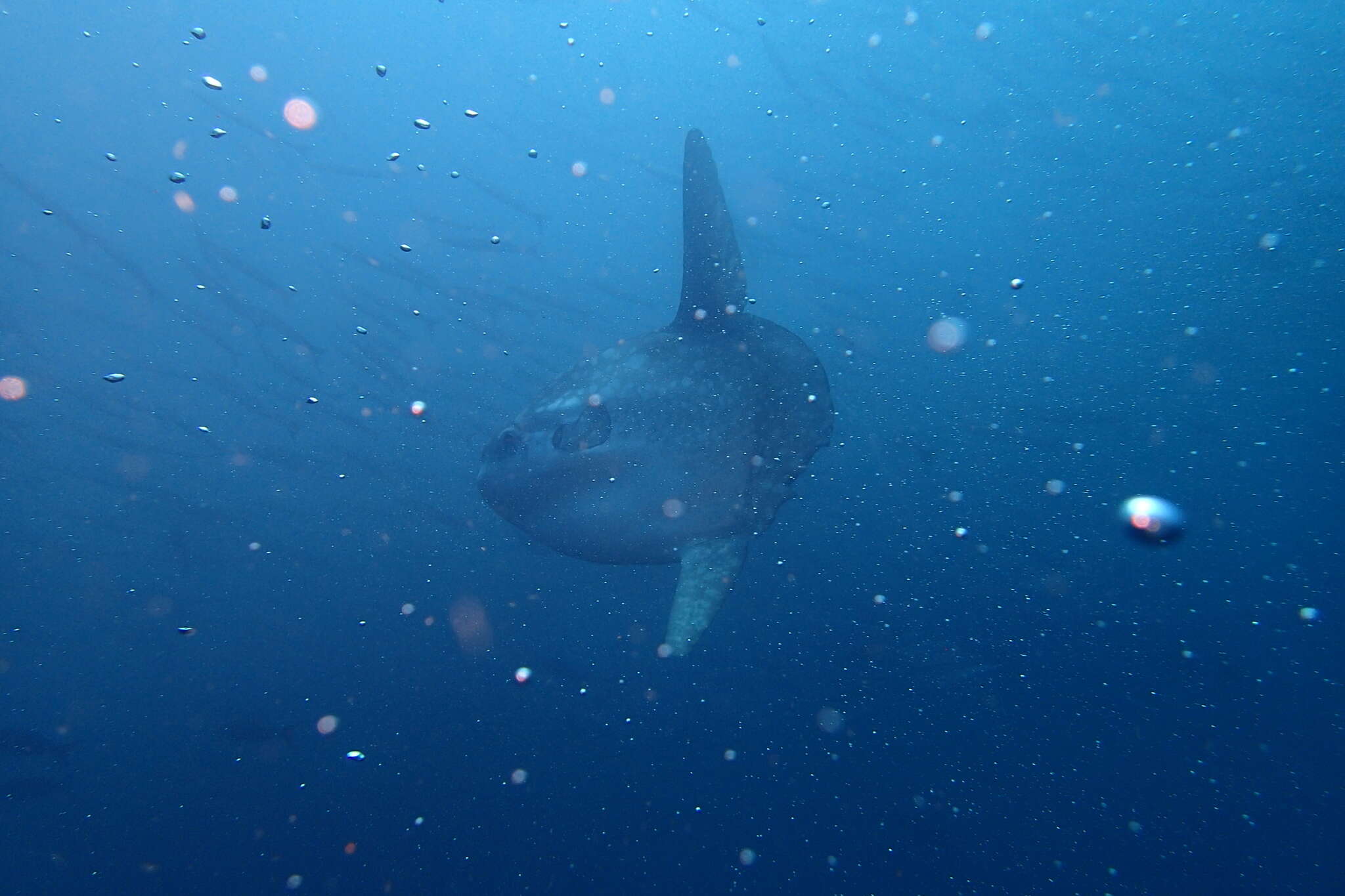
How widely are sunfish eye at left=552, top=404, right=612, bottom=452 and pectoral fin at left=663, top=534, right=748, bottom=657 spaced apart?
1503 mm

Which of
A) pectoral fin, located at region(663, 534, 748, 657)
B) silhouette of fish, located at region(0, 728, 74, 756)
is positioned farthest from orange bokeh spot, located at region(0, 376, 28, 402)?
pectoral fin, located at region(663, 534, 748, 657)

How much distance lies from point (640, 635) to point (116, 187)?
12602 millimetres

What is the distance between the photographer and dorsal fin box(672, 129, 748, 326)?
17.3 feet

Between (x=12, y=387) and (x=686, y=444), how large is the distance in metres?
14.5

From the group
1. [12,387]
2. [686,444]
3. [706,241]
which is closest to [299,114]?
[12,387]

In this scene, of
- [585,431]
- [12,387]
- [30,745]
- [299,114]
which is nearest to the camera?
[585,431]

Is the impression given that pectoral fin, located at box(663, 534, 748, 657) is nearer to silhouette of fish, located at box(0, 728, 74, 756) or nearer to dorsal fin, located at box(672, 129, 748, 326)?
dorsal fin, located at box(672, 129, 748, 326)

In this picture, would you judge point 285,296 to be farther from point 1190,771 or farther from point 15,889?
point 1190,771

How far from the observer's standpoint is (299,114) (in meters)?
9.95

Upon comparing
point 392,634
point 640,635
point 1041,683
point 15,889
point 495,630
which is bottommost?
point 15,889

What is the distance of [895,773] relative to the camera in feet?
25.7

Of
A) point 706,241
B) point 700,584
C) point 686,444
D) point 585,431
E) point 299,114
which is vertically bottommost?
point 700,584

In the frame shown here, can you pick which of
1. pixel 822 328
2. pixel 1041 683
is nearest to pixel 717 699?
pixel 1041 683

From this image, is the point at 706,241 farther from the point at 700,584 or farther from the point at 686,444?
the point at 700,584
